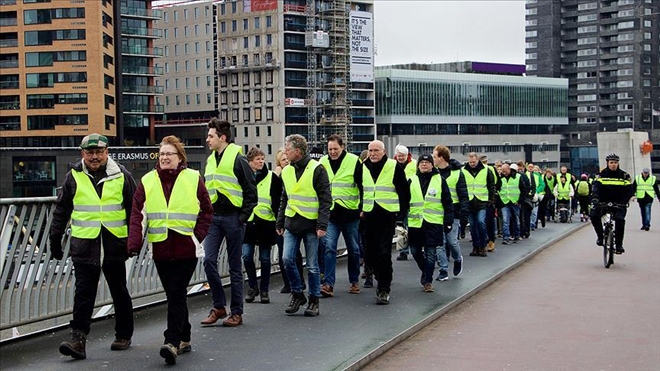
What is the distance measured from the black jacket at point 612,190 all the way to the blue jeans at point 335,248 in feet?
21.7

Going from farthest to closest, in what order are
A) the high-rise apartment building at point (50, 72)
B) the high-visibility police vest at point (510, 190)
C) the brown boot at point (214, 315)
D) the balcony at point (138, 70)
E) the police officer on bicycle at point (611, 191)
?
1. the balcony at point (138, 70)
2. the high-rise apartment building at point (50, 72)
3. the high-visibility police vest at point (510, 190)
4. the police officer on bicycle at point (611, 191)
5. the brown boot at point (214, 315)

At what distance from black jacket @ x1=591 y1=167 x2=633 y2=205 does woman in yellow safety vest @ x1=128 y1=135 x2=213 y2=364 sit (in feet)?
36.6

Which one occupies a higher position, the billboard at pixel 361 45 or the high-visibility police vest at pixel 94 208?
the billboard at pixel 361 45

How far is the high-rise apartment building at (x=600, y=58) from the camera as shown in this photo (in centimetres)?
15938

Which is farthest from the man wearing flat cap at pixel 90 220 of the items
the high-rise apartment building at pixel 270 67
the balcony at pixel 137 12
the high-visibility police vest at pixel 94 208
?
the high-rise apartment building at pixel 270 67

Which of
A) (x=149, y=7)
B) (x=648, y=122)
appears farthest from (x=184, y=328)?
(x=648, y=122)

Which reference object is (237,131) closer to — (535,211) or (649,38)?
(649,38)

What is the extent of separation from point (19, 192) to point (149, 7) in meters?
28.0

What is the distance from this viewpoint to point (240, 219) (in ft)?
32.9

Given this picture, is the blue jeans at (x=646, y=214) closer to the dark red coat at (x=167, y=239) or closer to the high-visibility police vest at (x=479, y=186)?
the high-visibility police vest at (x=479, y=186)

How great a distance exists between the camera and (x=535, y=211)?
2872 cm

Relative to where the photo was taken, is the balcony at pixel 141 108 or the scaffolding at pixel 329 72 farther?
the scaffolding at pixel 329 72

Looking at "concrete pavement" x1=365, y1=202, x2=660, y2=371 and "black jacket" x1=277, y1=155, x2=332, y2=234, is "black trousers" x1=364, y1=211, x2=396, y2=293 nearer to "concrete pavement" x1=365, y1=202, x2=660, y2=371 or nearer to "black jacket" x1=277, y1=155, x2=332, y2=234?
"concrete pavement" x1=365, y1=202, x2=660, y2=371

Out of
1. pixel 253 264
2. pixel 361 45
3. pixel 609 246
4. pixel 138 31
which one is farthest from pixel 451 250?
pixel 361 45
